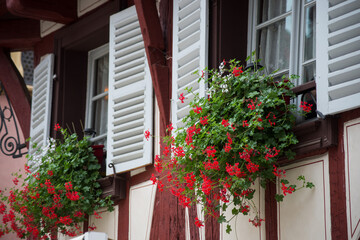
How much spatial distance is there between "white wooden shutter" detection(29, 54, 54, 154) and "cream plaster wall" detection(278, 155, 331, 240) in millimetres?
3663

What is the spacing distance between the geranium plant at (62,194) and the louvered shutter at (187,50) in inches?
49.2

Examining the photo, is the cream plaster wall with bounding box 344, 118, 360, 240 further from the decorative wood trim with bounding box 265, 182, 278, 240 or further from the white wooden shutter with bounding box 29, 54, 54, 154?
the white wooden shutter with bounding box 29, 54, 54, 154

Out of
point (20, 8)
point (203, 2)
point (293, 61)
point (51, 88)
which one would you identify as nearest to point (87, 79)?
point (51, 88)

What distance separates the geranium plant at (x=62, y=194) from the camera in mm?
7211

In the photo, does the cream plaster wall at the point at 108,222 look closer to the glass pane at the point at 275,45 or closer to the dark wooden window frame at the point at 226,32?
the dark wooden window frame at the point at 226,32

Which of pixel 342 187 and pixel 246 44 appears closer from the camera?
pixel 342 187

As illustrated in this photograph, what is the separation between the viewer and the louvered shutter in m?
6.45

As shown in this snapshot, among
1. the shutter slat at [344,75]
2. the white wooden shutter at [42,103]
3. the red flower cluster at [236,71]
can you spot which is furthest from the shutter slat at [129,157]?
the shutter slat at [344,75]

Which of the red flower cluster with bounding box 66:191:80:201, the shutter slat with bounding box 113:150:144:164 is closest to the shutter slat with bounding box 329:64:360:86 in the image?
the shutter slat with bounding box 113:150:144:164

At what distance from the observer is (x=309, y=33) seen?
6.03 metres

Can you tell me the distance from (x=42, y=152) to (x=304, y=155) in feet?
11.3

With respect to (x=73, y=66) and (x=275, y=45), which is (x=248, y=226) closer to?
(x=275, y=45)

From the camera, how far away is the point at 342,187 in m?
4.99

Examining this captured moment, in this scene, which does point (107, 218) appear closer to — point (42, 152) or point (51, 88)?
point (42, 152)
